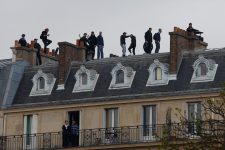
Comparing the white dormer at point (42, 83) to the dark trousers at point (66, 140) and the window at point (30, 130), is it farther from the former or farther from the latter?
the dark trousers at point (66, 140)

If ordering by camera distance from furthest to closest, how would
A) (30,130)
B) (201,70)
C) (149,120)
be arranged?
(30,130), (149,120), (201,70)

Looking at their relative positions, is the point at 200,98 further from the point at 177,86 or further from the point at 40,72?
the point at 40,72

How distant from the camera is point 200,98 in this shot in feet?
266

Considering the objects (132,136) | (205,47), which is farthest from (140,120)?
(205,47)

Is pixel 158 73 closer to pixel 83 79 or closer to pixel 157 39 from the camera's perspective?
pixel 157 39

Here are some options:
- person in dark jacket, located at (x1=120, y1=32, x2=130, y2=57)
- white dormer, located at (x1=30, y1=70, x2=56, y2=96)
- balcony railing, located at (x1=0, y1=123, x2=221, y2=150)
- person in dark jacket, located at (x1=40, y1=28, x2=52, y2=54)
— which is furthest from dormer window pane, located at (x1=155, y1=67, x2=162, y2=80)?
person in dark jacket, located at (x1=40, y1=28, x2=52, y2=54)

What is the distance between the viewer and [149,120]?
8438 centimetres

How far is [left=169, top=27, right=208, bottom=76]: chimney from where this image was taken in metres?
84.2

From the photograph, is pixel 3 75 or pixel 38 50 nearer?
pixel 3 75

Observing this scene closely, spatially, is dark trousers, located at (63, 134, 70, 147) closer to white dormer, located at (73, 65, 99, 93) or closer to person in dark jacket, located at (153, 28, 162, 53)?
white dormer, located at (73, 65, 99, 93)

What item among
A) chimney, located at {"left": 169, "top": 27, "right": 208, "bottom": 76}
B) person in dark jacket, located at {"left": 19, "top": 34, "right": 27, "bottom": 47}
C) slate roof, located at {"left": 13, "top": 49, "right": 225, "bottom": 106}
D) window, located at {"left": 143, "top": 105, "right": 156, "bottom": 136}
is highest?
person in dark jacket, located at {"left": 19, "top": 34, "right": 27, "bottom": 47}

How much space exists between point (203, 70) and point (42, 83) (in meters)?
13.3

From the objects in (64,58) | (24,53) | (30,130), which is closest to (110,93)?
(64,58)

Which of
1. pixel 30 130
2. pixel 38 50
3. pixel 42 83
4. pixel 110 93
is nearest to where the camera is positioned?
pixel 110 93
